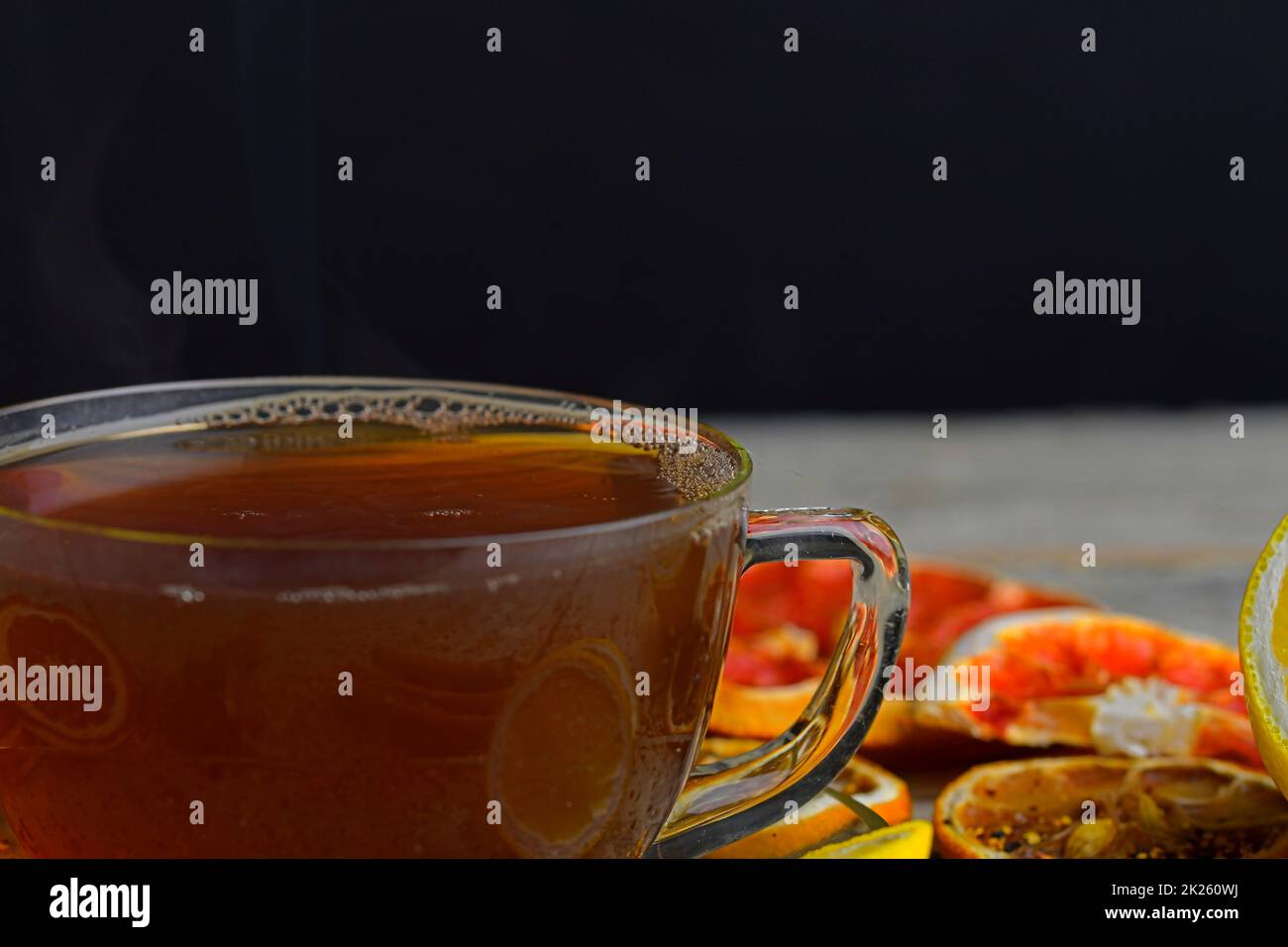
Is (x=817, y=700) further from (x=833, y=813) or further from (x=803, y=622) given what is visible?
(x=803, y=622)

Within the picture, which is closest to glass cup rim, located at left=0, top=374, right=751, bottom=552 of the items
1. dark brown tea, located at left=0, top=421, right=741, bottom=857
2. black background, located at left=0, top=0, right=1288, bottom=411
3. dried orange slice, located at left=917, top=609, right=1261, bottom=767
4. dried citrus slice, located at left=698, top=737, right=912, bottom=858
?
dark brown tea, located at left=0, top=421, right=741, bottom=857

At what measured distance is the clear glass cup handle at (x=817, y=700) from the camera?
0.69m

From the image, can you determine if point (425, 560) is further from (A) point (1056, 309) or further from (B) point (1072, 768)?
(A) point (1056, 309)

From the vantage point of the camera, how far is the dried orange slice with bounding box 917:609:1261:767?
910mm

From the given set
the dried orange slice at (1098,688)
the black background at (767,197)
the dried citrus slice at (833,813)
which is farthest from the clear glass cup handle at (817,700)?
the black background at (767,197)

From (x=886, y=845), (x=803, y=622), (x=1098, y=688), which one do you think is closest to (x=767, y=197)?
(x=803, y=622)

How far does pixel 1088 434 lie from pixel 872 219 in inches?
24.8

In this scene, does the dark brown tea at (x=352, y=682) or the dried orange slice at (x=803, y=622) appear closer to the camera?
the dark brown tea at (x=352, y=682)

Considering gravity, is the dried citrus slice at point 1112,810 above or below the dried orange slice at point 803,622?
below

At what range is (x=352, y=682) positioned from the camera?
0.56 meters

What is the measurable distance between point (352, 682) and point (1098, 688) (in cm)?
57

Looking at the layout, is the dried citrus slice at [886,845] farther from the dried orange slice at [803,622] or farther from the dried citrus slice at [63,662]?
the dried citrus slice at [63,662]

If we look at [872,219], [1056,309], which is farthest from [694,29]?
[1056,309]

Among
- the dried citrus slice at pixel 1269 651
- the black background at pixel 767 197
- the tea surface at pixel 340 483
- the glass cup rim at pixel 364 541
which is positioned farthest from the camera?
the black background at pixel 767 197
